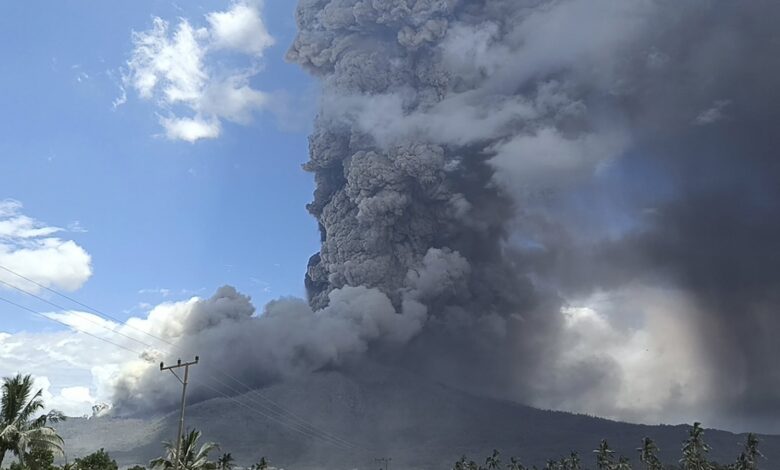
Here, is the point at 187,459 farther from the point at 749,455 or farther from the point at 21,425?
the point at 749,455

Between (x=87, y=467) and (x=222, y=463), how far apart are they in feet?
135

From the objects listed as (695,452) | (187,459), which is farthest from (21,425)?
(695,452)

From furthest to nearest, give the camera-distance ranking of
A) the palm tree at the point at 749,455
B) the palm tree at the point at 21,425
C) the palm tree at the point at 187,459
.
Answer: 1. the palm tree at the point at 749,455
2. the palm tree at the point at 187,459
3. the palm tree at the point at 21,425

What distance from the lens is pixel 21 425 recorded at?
4234cm

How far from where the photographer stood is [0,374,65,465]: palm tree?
41.2 meters

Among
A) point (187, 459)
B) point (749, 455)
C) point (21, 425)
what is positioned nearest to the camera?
point (21, 425)

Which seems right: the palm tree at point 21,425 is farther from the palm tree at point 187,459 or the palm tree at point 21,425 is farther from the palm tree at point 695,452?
the palm tree at point 695,452

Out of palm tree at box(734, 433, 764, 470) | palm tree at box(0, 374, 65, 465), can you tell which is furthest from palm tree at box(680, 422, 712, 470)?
palm tree at box(0, 374, 65, 465)

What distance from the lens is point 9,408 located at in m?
42.4

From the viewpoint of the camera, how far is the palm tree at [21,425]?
41188 millimetres

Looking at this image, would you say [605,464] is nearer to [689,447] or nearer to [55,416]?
[689,447]

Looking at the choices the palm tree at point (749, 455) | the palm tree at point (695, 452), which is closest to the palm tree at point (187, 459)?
the palm tree at point (695, 452)

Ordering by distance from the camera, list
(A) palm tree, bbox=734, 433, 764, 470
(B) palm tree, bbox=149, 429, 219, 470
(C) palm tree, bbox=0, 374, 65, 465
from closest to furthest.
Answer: (C) palm tree, bbox=0, 374, 65, 465
(B) palm tree, bbox=149, 429, 219, 470
(A) palm tree, bbox=734, 433, 764, 470

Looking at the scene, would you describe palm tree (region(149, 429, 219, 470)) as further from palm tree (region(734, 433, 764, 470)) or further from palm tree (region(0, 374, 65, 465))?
palm tree (region(734, 433, 764, 470))
